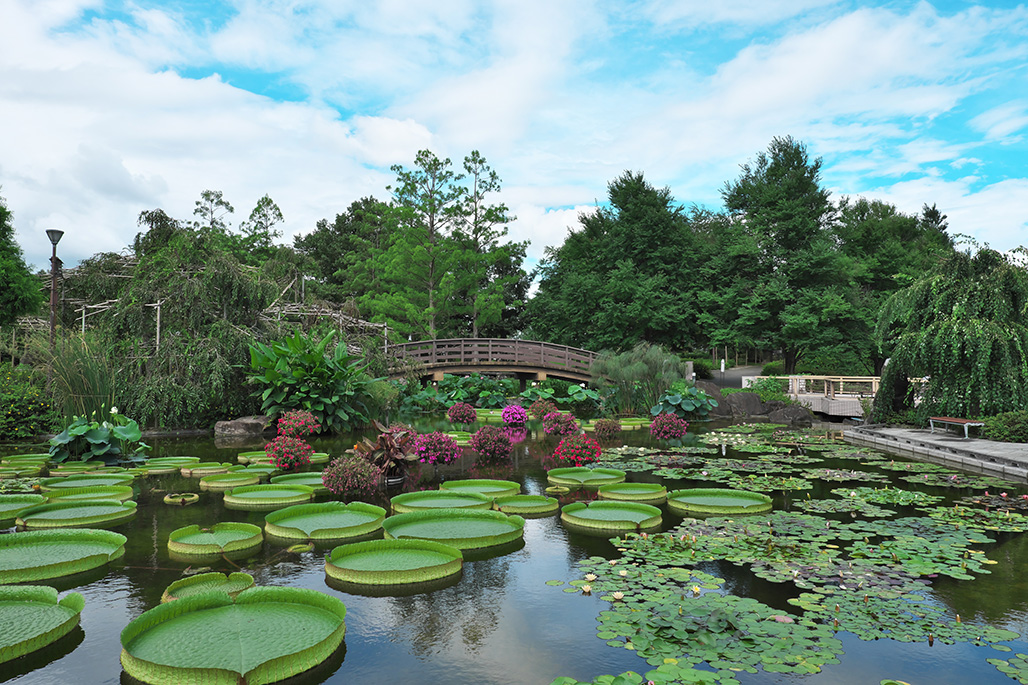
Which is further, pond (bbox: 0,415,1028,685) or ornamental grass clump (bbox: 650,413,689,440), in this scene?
ornamental grass clump (bbox: 650,413,689,440)

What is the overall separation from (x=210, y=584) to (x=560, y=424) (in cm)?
844

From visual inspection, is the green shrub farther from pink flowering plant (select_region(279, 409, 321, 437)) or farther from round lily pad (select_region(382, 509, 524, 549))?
pink flowering plant (select_region(279, 409, 321, 437))

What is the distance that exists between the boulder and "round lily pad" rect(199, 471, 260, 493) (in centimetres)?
407

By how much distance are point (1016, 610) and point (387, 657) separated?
140 inches

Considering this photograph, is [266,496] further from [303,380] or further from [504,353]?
[504,353]

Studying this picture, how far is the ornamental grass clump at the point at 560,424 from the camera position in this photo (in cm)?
1152

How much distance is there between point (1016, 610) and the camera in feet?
11.3

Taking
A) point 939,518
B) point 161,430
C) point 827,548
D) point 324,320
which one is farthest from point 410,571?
point 324,320

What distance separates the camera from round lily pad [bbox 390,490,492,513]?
571 cm

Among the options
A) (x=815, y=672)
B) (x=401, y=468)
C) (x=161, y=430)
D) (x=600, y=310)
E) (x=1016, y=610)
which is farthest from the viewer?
(x=600, y=310)

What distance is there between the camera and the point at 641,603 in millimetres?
3496

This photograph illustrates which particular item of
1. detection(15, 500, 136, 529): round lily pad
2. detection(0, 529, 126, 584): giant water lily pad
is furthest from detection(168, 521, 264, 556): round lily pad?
detection(15, 500, 136, 529): round lily pad

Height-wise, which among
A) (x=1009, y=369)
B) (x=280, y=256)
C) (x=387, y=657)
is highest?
(x=280, y=256)

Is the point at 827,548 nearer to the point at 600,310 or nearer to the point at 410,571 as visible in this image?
the point at 410,571
